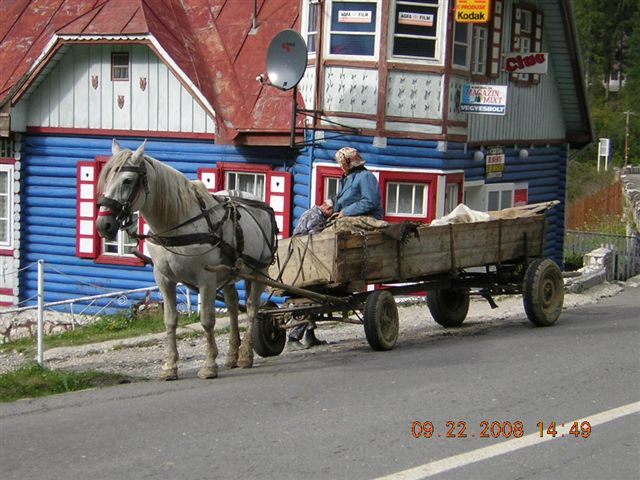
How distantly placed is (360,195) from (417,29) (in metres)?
5.93

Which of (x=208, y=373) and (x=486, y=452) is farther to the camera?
(x=208, y=373)

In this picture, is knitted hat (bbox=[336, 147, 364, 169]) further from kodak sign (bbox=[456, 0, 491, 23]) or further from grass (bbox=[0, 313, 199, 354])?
kodak sign (bbox=[456, 0, 491, 23])

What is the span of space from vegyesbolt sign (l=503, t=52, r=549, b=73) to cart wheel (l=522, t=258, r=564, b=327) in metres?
6.79

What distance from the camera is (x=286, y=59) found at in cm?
1659

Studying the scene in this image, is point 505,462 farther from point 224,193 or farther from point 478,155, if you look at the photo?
point 478,155

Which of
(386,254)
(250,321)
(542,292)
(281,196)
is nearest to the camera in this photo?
(250,321)

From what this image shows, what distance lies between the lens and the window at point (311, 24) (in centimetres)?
1762

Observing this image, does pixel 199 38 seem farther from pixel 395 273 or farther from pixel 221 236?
pixel 221 236

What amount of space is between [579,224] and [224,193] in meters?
28.3

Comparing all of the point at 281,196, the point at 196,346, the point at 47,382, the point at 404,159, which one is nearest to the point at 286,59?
the point at 404,159

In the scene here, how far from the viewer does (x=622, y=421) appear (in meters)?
8.45

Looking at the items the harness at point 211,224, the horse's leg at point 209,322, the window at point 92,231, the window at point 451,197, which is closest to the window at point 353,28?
the window at point 451,197

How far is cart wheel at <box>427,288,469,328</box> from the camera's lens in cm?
1373

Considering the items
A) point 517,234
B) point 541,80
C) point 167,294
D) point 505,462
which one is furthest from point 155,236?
point 541,80
